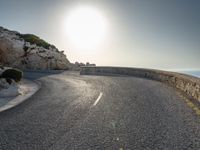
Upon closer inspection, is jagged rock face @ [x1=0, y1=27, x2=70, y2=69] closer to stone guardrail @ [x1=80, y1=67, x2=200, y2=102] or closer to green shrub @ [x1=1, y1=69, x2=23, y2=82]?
stone guardrail @ [x1=80, y1=67, x2=200, y2=102]

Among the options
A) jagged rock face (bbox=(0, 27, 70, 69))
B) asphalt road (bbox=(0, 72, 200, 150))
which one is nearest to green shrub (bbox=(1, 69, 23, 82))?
asphalt road (bbox=(0, 72, 200, 150))

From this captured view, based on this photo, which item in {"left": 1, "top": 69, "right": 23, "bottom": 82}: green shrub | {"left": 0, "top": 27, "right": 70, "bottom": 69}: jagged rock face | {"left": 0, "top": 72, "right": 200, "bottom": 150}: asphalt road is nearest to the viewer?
{"left": 0, "top": 72, "right": 200, "bottom": 150}: asphalt road

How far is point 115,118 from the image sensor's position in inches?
329

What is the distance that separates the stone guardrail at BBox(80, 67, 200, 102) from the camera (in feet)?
38.5

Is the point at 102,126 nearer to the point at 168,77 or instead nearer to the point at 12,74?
the point at 168,77

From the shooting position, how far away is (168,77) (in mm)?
18703

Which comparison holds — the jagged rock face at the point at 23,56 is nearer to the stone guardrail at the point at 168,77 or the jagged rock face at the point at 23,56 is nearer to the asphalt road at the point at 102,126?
the stone guardrail at the point at 168,77

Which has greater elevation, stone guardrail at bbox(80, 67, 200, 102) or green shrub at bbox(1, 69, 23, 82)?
stone guardrail at bbox(80, 67, 200, 102)

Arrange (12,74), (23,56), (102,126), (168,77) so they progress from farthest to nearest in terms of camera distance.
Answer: (23,56) → (12,74) → (168,77) → (102,126)

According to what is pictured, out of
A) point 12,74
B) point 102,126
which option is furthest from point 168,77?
point 12,74

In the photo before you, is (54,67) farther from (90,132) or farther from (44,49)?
(90,132)

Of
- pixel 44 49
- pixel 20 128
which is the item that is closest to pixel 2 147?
pixel 20 128

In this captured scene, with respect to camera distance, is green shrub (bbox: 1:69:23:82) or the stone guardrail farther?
green shrub (bbox: 1:69:23:82)

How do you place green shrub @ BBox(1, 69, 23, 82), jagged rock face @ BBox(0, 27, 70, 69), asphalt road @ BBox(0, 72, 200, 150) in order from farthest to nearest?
jagged rock face @ BBox(0, 27, 70, 69) < green shrub @ BBox(1, 69, 23, 82) < asphalt road @ BBox(0, 72, 200, 150)
